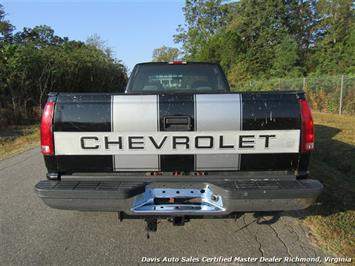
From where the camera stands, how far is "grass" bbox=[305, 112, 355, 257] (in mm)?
3387

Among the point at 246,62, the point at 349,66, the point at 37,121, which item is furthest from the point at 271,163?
the point at 246,62

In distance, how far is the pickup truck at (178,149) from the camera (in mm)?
2922

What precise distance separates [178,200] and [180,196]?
5 cm

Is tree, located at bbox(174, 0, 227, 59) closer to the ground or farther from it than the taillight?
farther from it

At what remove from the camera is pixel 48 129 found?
3008 millimetres

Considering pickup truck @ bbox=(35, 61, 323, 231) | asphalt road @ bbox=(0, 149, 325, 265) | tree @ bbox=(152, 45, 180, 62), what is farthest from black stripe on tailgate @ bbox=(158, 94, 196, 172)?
tree @ bbox=(152, 45, 180, 62)

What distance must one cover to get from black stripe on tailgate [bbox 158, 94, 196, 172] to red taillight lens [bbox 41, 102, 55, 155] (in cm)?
101

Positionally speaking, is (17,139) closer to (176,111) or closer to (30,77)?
(30,77)

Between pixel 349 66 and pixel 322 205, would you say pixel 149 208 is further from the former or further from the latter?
pixel 349 66

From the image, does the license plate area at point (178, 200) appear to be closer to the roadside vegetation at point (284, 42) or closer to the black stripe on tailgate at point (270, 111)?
the black stripe on tailgate at point (270, 111)

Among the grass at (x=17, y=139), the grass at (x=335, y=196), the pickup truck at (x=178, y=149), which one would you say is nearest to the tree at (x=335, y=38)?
the grass at (x=335, y=196)

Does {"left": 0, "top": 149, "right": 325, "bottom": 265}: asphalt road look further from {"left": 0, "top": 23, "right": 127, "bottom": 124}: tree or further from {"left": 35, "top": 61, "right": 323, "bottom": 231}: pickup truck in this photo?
{"left": 0, "top": 23, "right": 127, "bottom": 124}: tree

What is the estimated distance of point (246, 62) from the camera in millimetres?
42250

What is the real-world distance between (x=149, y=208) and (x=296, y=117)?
62.9 inches
